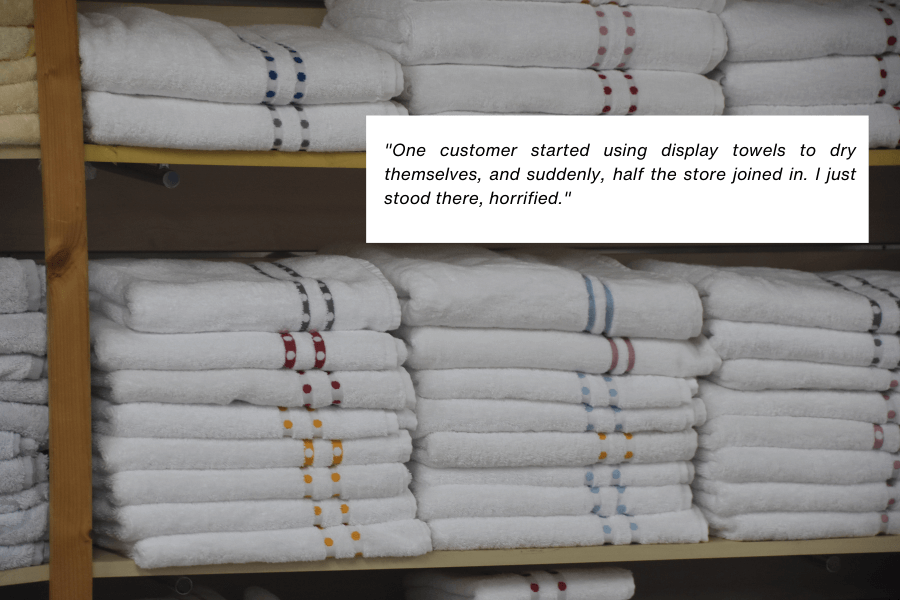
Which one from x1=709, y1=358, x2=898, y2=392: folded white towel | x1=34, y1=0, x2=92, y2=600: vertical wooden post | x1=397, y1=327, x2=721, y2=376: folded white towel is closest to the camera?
x1=34, y1=0, x2=92, y2=600: vertical wooden post

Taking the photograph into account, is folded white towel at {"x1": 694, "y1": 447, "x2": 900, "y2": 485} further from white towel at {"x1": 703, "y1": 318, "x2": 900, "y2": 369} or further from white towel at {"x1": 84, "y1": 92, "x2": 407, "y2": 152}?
white towel at {"x1": 84, "y1": 92, "x2": 407, "y2": 152}

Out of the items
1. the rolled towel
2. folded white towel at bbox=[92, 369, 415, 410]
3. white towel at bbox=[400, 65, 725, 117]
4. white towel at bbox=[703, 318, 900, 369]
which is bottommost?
the rolled towel

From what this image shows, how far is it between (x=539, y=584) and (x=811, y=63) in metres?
0.84

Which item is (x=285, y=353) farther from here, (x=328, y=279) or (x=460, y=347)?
(x=460, y=347)

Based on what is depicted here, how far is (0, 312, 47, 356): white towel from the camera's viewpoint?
41.4 inches

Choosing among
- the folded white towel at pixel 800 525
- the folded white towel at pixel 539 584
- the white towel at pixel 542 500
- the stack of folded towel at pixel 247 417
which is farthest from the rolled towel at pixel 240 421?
the folded white towel at pixel 800 525

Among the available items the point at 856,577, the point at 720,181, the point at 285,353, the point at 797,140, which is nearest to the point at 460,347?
the point at 285,353

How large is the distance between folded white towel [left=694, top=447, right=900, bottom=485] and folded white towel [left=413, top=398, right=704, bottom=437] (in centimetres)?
7

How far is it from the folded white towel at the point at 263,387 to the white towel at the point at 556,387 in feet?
0.17

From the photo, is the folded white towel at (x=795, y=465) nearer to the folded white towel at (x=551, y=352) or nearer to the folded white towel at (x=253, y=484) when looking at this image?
the folded white towel at (x=551, y=352)

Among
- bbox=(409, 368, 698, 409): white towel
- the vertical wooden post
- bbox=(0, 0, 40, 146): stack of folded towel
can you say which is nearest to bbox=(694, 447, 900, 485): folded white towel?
bbox=(409, 368, 698, 409): white towel

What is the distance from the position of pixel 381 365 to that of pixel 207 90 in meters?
0.39

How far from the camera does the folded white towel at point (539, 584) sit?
4.00 ft

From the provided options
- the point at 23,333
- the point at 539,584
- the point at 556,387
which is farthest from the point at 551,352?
the point at 23,333
